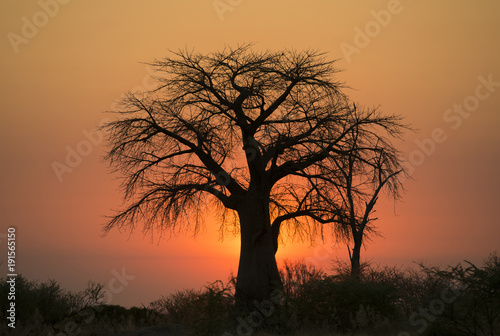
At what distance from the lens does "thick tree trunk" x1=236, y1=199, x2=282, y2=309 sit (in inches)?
819

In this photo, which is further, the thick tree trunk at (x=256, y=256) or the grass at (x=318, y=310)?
the thick tree trunk at (x=256, y=256)

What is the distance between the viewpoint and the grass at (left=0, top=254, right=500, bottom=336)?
1160 centimetres

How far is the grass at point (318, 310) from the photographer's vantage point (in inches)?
457

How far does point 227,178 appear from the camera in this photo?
2194cm

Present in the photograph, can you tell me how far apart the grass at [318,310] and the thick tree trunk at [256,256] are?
2.98 feet

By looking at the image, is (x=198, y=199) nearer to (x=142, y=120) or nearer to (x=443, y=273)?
(x=142, y=120)

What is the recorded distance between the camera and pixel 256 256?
21234mm

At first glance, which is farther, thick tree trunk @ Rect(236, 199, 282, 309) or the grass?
thick tree trunk @ Rect(236, 199, 282, 309)

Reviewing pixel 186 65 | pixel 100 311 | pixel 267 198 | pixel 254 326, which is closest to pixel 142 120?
pixel 186 65

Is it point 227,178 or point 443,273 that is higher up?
point 227,178

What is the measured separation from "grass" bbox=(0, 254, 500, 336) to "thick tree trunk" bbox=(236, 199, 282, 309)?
908 mm

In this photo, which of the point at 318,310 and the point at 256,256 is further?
the point at 256,256

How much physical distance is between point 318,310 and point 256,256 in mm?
4659

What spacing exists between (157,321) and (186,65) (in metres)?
8.45
